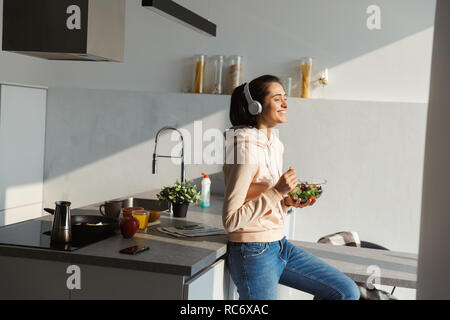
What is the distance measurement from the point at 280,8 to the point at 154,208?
1784mm

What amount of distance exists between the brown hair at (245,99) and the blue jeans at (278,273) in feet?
1.71

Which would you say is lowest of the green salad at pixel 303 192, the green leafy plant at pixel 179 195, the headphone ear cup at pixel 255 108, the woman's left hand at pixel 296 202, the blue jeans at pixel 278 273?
the blue jeans at pixel 278 273

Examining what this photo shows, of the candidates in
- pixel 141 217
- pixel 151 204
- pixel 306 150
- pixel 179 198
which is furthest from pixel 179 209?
pixel 306 150

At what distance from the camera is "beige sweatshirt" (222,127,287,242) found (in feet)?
7.39

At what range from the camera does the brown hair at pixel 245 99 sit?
2445 mm

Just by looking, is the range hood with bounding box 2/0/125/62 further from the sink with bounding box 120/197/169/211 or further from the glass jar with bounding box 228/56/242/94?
the glass jar with bounding box 228/56/242/94

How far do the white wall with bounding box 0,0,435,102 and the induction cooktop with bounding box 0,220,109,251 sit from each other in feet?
7.06

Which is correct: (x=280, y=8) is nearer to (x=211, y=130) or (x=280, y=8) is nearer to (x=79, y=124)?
(x=211, y=130)

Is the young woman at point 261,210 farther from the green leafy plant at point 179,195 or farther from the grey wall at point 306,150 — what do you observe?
the grey wall at point 306,150

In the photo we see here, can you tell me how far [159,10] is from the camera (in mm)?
2736

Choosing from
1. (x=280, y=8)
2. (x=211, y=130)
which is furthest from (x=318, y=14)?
(x=211, y=130)

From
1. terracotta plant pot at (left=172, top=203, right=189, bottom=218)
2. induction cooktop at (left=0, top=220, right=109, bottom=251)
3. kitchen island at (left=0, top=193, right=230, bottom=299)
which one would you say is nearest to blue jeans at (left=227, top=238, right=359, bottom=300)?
kitchen island at (left=0, top=193, right=230, bottom=299)

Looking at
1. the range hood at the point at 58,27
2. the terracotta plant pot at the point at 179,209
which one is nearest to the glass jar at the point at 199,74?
the terracotta plant pot at the point at 179,209

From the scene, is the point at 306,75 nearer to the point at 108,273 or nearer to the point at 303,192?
the point at 303,192
